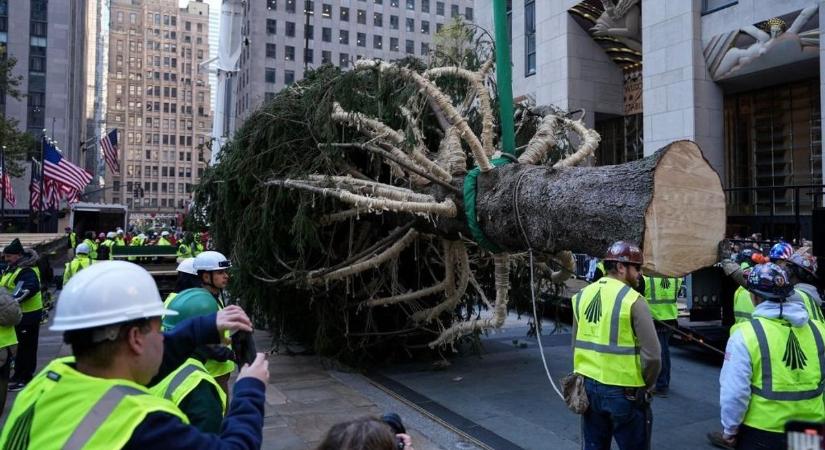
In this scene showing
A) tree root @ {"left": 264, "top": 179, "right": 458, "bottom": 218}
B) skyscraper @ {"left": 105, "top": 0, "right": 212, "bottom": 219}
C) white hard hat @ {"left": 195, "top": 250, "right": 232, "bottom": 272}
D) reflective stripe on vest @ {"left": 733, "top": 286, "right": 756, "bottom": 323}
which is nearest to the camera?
white hard hat @ {"left": 195, "top": 250, "right": 232, "bottom": 272}

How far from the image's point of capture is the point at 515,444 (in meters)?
5.42

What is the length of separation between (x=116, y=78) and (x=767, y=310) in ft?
429

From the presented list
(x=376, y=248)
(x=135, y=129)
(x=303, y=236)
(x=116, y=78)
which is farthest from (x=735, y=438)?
→ (x=116, y=78)

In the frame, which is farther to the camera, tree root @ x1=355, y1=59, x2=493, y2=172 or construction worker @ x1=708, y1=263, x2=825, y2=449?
tree root @ x1=355, y1=59, x2=493, y2=172

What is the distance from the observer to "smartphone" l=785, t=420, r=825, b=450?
2.11 metres

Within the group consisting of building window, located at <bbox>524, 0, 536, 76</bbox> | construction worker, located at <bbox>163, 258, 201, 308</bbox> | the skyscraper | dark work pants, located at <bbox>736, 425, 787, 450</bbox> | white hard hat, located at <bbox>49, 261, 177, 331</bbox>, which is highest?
the skyscraper

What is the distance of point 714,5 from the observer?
19359 mm

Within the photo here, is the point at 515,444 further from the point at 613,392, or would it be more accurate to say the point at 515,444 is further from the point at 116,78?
the point at 116,78

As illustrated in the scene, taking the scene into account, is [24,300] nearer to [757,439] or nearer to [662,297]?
[757,439]

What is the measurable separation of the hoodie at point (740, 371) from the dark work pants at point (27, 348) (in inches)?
303

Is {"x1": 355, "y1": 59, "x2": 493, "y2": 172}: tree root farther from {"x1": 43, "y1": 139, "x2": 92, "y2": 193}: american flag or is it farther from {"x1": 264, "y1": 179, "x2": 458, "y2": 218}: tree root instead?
{"x1": 43, "y1": 139, "x2": 92, "y2": 193}: american flag

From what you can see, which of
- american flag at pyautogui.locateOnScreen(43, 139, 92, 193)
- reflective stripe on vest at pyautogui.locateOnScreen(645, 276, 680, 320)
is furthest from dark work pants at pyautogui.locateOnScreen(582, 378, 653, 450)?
american flag at pyautogui.locateOnScreen(43, 139, 92, 193)

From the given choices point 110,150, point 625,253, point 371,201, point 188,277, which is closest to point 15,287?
point 188,277

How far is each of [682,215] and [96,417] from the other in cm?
323
